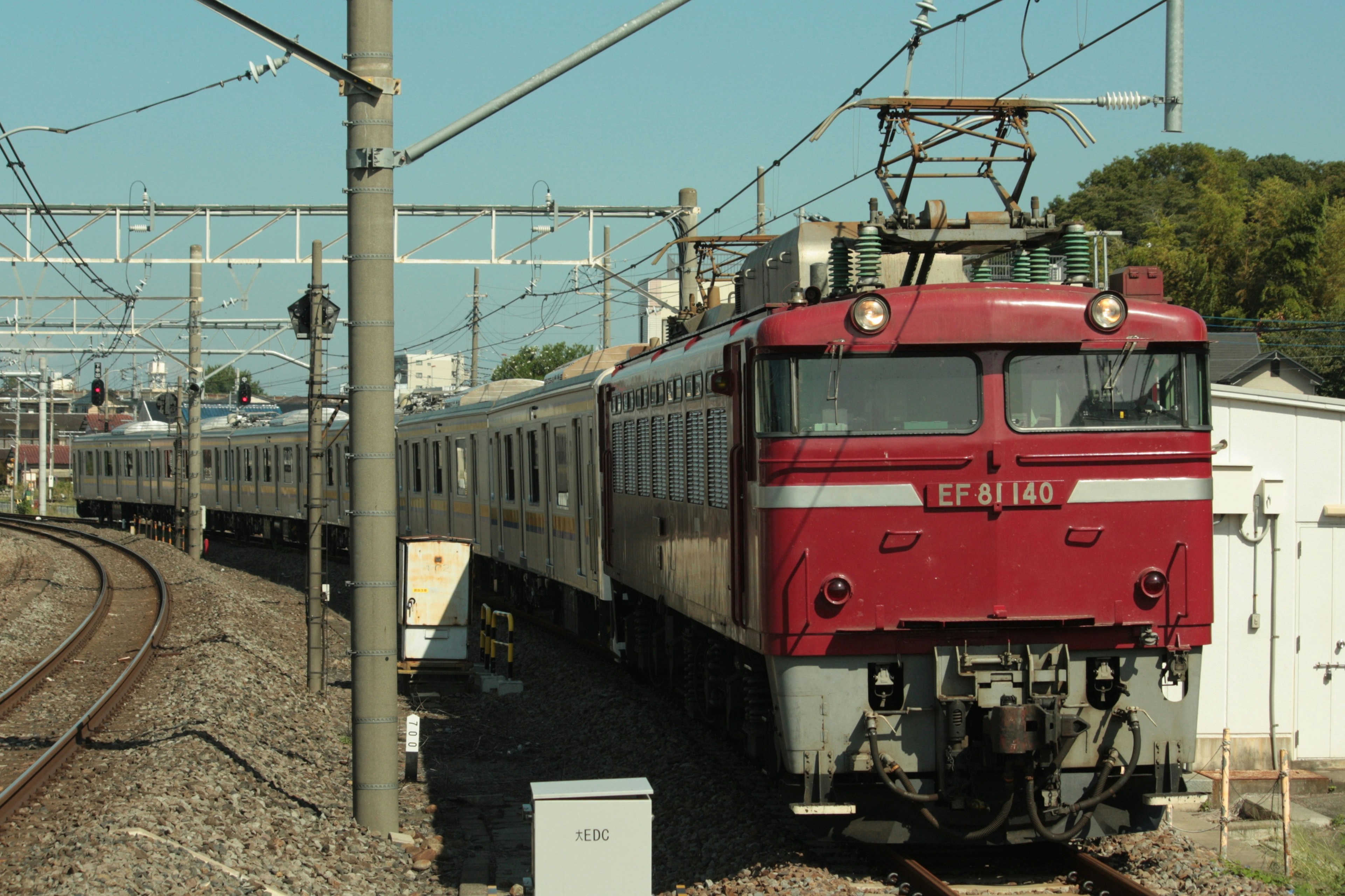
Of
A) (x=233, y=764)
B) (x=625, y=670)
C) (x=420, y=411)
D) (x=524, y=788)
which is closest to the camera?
(x=233, y=764)

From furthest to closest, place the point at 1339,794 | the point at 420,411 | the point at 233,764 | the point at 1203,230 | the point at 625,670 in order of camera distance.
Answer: the point at 1203,230
the point at 420,411
the point at 625,670
the point at 1339,794
the point at 233,764

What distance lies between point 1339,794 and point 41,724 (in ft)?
36.2

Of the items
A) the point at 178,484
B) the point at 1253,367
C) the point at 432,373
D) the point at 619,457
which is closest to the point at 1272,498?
the point at 619,457

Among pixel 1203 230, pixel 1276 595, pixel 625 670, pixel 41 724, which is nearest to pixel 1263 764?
pixel 1276 595

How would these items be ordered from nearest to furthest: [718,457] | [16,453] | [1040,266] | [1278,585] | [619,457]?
[718,457]
[1040,266]
[1278,585]
[619,457]
[16,453]

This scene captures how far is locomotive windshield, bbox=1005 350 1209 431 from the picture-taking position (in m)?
7.37

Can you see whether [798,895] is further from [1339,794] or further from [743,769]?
[1339,794]

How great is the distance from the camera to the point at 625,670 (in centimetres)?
1466

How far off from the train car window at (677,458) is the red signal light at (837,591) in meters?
2.49

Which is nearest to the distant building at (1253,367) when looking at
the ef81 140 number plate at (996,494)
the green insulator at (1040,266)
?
the green insulator at (1040,266)

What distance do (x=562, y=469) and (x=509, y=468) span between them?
3.27m

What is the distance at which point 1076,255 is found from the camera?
26.7 ft

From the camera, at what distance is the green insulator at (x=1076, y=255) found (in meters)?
8.11

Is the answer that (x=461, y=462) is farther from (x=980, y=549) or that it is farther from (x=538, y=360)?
(x=538, y=360)
